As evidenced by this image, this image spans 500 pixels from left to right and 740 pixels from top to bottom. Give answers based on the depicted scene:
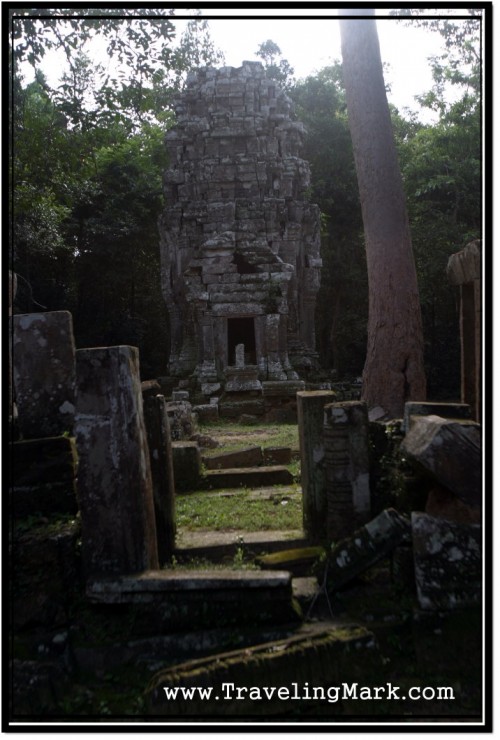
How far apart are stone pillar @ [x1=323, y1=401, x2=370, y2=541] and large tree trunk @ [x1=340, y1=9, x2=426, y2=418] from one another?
305cm

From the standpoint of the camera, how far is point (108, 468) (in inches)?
139

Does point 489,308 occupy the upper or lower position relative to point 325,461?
upper

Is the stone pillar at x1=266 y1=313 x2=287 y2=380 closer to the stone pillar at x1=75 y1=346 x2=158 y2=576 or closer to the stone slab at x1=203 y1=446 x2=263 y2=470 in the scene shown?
the stone slab at x1=203 y1=446 x2=263 y2=470

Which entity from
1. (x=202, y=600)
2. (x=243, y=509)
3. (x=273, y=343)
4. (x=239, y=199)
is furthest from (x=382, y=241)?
(x=239, y=199)

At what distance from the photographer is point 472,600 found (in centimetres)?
317

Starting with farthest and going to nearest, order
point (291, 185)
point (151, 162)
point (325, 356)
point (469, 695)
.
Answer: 1. point (325, 356)
2. point (151, 162)
3. point (291, 185)
4. point (469, 695)

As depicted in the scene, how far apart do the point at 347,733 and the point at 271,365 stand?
12.2m

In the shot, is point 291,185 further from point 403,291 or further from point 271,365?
point 403,291

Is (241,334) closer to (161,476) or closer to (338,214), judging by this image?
(338,214)

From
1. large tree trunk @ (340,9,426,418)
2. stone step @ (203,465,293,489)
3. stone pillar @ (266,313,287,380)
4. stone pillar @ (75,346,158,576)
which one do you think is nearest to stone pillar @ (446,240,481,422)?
large tree trunk @ (340,9,426,418)

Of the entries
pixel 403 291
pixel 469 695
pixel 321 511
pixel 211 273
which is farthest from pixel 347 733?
pixel 211 273

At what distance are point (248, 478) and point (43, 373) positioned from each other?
310 cm

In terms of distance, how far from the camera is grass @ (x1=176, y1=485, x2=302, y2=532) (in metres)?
4.80

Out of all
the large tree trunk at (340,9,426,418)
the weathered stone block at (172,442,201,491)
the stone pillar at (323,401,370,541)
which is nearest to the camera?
the stone pillar at (323,401,370,541)
